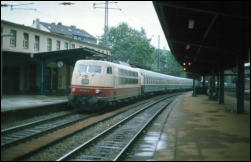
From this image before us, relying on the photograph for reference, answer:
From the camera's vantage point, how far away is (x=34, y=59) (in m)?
23.8

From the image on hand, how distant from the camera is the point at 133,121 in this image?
14.4m

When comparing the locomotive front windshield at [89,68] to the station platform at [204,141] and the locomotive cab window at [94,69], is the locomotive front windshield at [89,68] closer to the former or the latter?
the locomotive cab window at [94,69]

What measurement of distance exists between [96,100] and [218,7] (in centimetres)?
918

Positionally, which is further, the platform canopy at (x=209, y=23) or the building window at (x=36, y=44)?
the building window at (x=36, y=44)

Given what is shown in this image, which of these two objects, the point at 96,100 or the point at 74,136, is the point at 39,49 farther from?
the point at 74,136

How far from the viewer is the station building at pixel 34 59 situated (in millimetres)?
23344

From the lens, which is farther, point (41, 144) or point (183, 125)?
point (183, 125)

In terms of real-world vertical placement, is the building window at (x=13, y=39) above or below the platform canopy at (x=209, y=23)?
above

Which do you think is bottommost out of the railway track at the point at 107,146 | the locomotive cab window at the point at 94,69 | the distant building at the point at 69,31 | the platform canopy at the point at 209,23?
the railway track at the point at 107,146

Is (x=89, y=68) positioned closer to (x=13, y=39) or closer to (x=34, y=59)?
(x=34, y=59)

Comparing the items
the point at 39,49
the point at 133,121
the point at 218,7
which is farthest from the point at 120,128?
the point at 39,49

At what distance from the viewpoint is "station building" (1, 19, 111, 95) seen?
76.6 feet

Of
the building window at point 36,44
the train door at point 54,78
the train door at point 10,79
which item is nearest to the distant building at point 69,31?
the building window at point 36,44

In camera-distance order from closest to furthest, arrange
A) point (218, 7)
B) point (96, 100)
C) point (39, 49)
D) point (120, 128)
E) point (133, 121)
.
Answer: point (218, 7) < point (120, 128) < point (133, 121) < point (96, 100) < point (39, 49)
